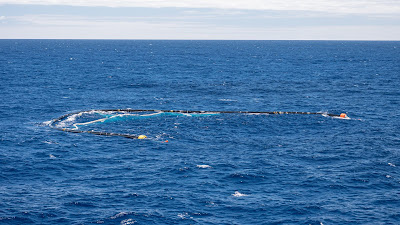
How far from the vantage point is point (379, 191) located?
81875 mm

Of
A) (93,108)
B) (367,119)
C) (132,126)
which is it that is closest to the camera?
(132,126)

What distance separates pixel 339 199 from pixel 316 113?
72.0 meters

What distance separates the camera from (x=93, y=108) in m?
155

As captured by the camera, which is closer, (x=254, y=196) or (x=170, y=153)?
(x=254, y=196)

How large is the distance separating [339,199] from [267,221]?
17019 millimetres

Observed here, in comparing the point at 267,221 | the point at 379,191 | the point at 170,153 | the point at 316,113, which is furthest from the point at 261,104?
the point at 267,221

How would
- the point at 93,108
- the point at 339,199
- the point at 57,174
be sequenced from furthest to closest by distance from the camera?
1. the point at 93,108
2. the point at 57,174
3. the point at 339,199

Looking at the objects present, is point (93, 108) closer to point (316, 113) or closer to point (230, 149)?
point (230, 149)

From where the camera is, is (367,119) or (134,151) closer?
(134,151)

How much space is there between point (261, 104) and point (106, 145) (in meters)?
73.1

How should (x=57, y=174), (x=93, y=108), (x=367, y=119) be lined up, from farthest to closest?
(x=93, y=108), (x=367, y=119), (x=57, y=174)

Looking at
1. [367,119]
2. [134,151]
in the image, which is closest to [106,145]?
[134,151]

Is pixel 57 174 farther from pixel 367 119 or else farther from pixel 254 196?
pixel 367 119

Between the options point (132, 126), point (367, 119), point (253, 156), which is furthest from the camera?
point (367, 119)
